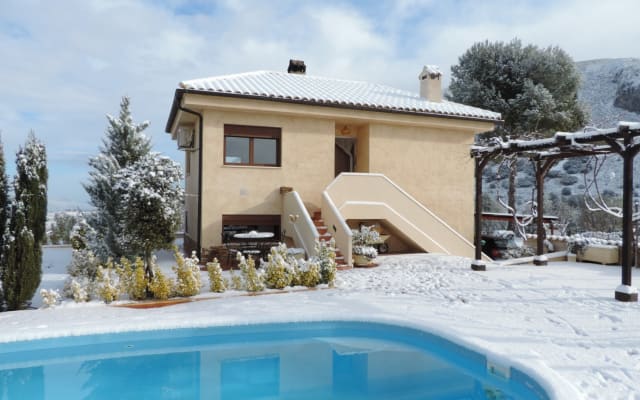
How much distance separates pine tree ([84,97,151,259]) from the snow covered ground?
2044 mm

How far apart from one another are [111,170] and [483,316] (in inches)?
446

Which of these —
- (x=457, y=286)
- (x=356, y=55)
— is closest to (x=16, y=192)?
(x=457, y=286)

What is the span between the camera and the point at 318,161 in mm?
17531

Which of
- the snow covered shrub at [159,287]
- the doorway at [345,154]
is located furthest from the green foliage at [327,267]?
the doorway at [345,154]

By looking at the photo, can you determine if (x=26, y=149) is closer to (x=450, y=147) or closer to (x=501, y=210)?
(x=450, y=147)

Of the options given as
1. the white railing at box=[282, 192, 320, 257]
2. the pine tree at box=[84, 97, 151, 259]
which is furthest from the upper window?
the pine tree at box=[84, 97, 151, 259]

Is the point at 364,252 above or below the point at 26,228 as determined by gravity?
below

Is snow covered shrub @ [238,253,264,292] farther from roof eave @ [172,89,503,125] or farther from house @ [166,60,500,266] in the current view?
roof eave @ [172,89,503,125]

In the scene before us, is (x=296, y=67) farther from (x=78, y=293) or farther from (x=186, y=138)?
(x=78, y=293)

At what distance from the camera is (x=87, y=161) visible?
13648mm

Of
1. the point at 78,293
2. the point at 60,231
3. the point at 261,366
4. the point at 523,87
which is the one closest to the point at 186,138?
the point at 78,293

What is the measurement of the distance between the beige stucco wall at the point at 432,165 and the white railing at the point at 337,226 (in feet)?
11.4

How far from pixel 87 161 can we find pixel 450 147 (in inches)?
581

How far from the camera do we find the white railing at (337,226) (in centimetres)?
1446
